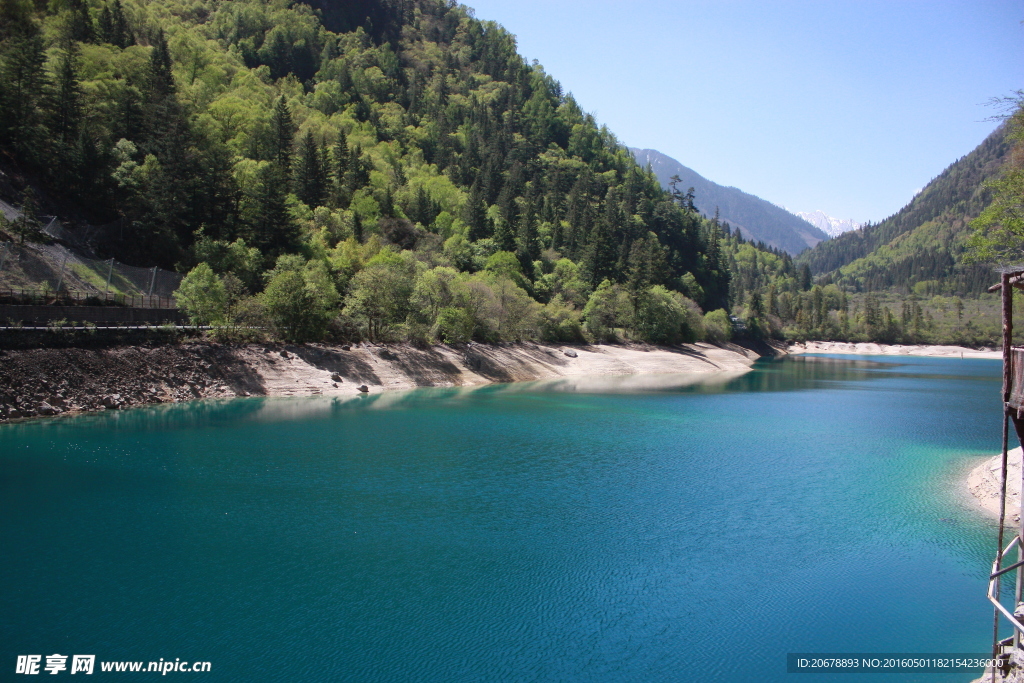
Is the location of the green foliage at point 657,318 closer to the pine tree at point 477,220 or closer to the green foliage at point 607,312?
the green foliage at point 607,312

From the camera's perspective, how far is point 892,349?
154 metres

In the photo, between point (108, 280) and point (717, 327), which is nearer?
point (108, 280)

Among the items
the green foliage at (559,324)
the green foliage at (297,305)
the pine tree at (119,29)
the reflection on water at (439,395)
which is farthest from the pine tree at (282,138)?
the reflection on water at (439,395)

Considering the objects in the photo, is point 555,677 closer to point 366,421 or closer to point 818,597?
point 818,597

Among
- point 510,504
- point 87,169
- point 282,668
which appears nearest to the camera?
point 282,668

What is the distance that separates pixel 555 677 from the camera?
1187 cm

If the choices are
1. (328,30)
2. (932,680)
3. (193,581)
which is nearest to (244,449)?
(193,581)

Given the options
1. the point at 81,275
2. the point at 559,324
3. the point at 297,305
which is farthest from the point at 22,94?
the point at 559,324

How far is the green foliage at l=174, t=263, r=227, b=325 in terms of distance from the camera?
4825cm

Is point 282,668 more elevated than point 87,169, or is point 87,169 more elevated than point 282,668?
point 87,169

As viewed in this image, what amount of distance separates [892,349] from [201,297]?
16641cm

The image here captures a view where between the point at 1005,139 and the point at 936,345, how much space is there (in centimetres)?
15277

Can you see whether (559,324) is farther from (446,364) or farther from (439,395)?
(439,395)

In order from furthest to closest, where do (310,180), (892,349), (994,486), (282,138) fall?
(892,349) → (282,138) → (310,180) → (994,486)
